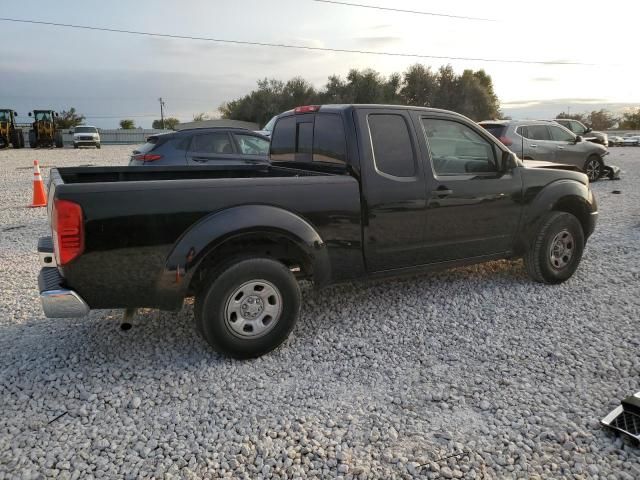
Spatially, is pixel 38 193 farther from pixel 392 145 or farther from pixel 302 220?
pixel 392 145

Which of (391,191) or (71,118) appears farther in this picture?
(71,118)

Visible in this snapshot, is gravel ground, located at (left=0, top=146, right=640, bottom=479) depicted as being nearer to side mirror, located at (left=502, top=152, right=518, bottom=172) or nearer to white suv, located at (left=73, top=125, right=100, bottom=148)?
side mirror, located at (left=502, top=152, right=518, bottom=172)

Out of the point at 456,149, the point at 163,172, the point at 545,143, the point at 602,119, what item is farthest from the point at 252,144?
the point at 602,119

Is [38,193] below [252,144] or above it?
below

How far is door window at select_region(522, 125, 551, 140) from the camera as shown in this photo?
12.0 m

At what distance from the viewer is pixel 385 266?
13.8 feet

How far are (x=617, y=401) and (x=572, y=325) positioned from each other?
118 centimetres

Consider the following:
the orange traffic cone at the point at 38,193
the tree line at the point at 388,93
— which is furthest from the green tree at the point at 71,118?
the orange traffic cone at the point at 38,193

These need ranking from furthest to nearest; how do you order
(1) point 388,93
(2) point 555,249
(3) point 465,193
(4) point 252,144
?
(1) point 388,93
(4) point 252,144
(2) point 555,249
(3) point 465,193

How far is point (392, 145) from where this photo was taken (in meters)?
4.20

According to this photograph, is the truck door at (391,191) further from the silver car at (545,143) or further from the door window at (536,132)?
the door window at (536,132)

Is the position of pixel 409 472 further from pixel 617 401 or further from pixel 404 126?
pixel 404 126

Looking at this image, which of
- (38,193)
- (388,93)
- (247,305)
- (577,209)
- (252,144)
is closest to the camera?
(247,305)

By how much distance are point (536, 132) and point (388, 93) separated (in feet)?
137
